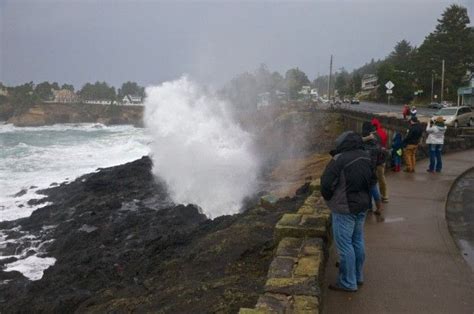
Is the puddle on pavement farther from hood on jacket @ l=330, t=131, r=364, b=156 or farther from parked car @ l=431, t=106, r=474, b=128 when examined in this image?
parked car @ l=431, t=106, r=474, b=128

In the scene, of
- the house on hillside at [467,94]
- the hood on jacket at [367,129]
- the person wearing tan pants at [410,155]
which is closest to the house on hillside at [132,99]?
the house on hillside at [467,94]

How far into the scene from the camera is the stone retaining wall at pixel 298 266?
351 cm

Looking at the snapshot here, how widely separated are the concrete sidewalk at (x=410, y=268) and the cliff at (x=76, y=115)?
92.3 m

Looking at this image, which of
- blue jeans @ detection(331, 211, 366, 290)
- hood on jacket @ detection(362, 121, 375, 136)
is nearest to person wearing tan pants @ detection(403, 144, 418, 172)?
hood on jacket @ detection(362, 121, 375, 136)

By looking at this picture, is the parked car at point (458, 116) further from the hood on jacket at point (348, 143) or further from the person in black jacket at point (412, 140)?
the hood on jacket at point (348, 143)

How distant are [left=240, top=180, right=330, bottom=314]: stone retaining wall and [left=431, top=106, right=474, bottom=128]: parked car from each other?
18.5m

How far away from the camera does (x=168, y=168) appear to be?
20062 mm

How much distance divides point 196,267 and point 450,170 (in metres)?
7.62

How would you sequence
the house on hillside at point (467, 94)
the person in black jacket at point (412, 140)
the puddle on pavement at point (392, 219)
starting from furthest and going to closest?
the house on hillside at point (467, 94) < the person in black jacket at point (412, 140) < the puddle on pavement at point (392, 219)

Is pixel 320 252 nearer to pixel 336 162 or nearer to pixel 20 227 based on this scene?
pixel 336 162

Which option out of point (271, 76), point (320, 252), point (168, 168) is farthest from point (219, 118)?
point (271, 76)

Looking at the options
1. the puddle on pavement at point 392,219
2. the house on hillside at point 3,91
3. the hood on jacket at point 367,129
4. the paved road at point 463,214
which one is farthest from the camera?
the house on hillside at point 3,91

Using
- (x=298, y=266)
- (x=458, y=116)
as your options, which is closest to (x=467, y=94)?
(x=458, y=116)

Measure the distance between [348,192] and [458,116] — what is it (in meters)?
20.4
